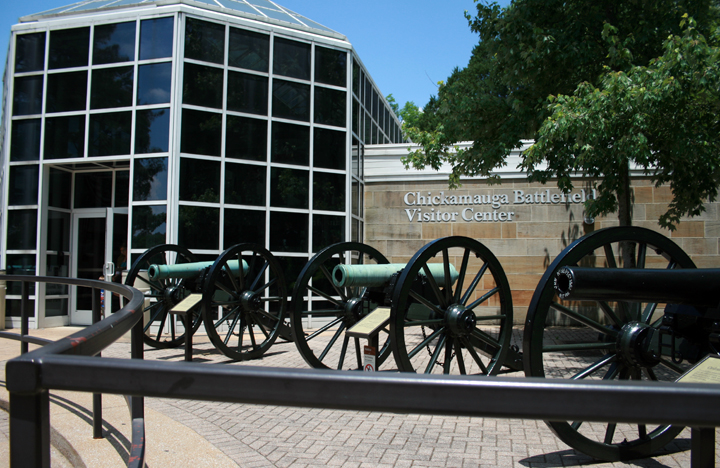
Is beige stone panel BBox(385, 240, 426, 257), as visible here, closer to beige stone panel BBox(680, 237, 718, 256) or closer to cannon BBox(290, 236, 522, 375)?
cannon BBox(290, 236, 522, 375)

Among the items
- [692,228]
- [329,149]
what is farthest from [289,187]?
[692,228]

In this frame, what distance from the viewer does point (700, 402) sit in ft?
3.20

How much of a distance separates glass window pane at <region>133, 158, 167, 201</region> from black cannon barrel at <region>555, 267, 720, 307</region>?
875 centimetres

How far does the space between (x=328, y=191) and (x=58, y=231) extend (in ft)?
19.2

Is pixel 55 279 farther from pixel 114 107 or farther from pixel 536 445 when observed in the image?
pixel 114 107

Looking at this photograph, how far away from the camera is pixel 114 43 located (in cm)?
1096

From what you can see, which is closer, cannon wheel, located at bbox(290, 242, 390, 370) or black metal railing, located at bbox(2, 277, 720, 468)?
black metal railing, located at bbox(2, 277, 720, 468)

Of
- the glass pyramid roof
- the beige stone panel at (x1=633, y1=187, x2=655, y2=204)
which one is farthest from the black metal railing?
the beige stone panel at (x1=633, y1=187, x2=655, y2=204)

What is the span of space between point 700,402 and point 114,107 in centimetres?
1167

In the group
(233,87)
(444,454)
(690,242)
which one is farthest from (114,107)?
(690,242)

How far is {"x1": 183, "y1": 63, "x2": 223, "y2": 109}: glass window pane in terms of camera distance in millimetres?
10711

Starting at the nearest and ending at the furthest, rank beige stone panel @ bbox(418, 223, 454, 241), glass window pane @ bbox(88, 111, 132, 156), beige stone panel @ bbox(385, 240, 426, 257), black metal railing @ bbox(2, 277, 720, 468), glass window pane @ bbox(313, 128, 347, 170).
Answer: black metal railing @ bbox(2, 277, 720, 468)
glass window pane @ bbox(88, 111, 132, 156)
glass window pane @ bbox(313, 128, 347, 170)
beige stone panel @ bbox(418, 223, 454, 241)
beige stone panel @ bbox(385, 240, 426, 257)

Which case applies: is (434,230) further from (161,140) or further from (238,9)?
(238,9)

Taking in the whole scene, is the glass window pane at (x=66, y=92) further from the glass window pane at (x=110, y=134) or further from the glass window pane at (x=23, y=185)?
the glass window pane at (x=23, y=185)
